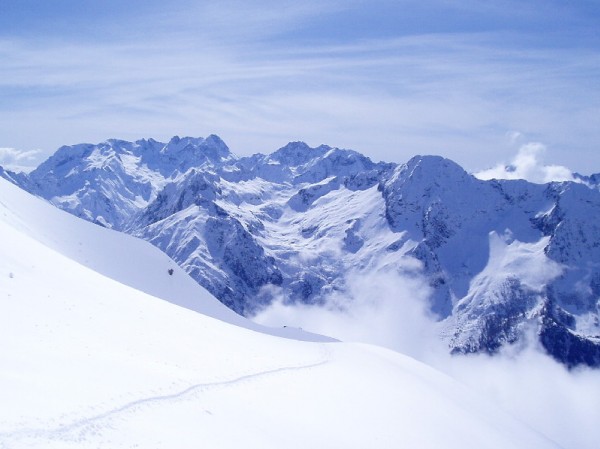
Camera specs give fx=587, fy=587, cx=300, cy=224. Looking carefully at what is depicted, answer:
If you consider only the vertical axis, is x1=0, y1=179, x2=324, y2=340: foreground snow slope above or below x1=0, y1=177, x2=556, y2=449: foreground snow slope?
below

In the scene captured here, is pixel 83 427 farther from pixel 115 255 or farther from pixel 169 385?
pixel 115 255

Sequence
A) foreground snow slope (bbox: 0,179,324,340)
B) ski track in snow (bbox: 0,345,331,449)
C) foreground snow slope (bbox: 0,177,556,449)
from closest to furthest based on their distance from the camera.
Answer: ski track in snow (bbox: 0,345,331,449) → foreground snow slope (bbox: 0,177,556,449) → foreground snow slope (bbox: 0,179,324,340)

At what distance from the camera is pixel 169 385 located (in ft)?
85.6

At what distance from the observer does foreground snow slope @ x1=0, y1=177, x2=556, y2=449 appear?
20.5 meters

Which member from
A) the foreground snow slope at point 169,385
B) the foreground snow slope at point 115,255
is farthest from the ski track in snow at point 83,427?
the foreground snow slope at point 115,255

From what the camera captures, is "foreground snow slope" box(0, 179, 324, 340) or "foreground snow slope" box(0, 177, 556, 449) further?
"foreground snow slope" box(0, 179, 324, 340)

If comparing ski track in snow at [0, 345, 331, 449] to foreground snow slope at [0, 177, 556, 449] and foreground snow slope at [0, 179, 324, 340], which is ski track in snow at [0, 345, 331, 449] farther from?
foreground snow slope at [0, 179, 324, 340]

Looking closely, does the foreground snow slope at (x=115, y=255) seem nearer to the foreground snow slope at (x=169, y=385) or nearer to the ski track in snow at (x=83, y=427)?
the foreground snow slope at (x=169, y=385)

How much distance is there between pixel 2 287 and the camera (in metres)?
29.7

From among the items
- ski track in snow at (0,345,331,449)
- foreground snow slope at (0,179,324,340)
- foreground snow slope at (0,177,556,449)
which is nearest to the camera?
ski track in snow at (0,345,331,449)

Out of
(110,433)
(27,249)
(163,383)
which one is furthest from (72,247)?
(110,433)

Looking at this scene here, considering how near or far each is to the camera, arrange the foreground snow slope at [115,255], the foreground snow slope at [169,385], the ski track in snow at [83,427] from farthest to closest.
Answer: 1. the foreground snow slope at [115,255]
2. the foreground snow slope at [169,385]
3. the ski track in snow at [83,427]

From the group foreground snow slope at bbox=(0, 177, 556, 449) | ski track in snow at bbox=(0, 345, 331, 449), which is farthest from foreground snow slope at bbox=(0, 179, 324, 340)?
ski track in snow at bbox=(0, 345, 331, 449)

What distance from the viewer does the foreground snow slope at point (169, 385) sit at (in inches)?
806
